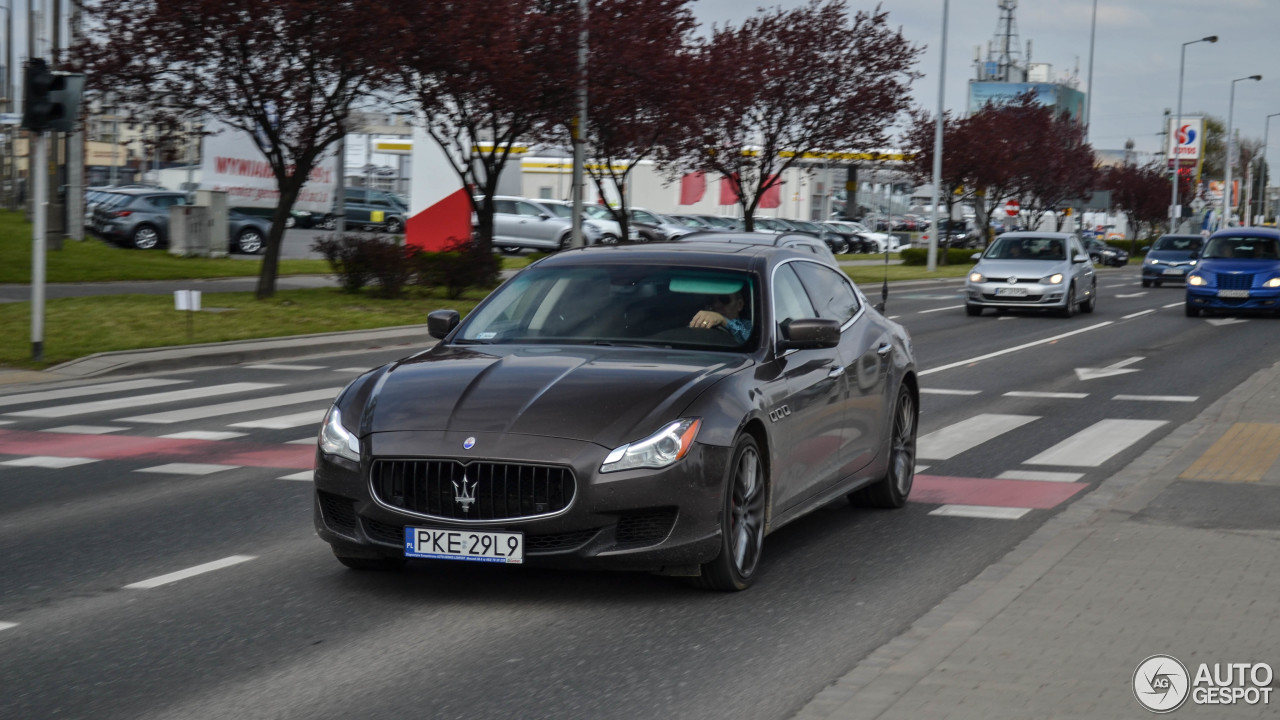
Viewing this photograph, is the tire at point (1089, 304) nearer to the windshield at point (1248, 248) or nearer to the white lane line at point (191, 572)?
the windshield at point (1248, 248)

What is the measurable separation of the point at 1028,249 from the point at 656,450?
85.5ft

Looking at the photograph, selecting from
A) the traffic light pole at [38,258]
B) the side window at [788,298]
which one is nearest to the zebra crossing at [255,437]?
the side window at [788,298]

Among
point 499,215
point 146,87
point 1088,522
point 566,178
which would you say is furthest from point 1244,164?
point 1088,522

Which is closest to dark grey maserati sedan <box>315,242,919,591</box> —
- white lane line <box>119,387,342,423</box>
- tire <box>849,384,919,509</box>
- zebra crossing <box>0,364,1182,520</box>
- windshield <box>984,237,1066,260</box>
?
tire <box>849,384,919,509</box>

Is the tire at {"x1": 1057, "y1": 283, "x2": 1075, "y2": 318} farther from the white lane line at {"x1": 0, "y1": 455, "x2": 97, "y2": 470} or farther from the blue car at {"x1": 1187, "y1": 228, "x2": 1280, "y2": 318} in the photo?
the white lane line at {"x1": 0, "y1": 455, "x2": 97, "y2": 470}

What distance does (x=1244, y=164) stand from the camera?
182 metres

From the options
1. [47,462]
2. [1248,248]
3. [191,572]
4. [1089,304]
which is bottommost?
[47,462]

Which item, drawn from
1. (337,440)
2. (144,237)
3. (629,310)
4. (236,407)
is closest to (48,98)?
(236,407)

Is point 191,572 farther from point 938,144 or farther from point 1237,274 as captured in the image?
point 938,144

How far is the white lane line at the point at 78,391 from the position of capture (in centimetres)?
1452

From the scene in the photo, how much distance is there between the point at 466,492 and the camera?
6.24 m

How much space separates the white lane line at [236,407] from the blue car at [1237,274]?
20367 millimetres

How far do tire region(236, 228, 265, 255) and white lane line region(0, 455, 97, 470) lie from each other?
31.7 m

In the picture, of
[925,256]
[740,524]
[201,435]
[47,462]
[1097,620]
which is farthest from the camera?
[925,256]
